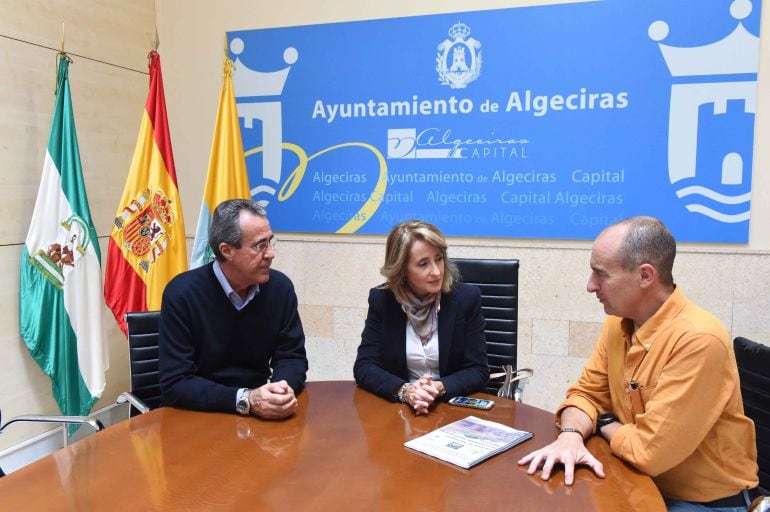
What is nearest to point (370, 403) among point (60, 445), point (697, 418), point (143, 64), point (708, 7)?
point (697, 418)

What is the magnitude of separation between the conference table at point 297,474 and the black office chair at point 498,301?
101 cm

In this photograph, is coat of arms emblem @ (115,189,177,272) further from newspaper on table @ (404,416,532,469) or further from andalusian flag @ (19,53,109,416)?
newspaper on table @ (404,416,532,469)

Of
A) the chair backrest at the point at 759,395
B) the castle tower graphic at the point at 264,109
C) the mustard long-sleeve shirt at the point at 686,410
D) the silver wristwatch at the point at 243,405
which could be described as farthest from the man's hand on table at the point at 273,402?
the castle tower graphic at the point at 264,109

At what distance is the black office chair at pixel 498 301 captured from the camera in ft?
9.50

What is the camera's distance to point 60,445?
354 cm

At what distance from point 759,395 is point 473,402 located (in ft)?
2.89

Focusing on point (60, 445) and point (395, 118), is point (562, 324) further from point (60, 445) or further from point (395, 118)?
point (60, 445)

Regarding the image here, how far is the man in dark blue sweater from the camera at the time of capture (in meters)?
2.18

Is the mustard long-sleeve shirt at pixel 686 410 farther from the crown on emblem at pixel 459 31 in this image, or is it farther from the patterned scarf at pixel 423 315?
the crown on emblem at pixel 459 31

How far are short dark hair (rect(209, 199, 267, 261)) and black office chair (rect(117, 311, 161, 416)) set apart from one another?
549 millimetres

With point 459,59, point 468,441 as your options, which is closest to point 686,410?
point 468,441

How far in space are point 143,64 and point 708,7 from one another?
11.3ft

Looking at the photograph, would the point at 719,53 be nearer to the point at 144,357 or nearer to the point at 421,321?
the point at 421,321

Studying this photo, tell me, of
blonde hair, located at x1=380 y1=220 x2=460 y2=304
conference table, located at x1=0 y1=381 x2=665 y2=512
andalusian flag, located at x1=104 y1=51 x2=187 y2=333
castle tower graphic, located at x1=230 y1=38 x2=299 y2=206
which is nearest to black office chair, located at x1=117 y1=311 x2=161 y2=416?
conference table, located at x1=0 y1=381 x2=665 y2=512
